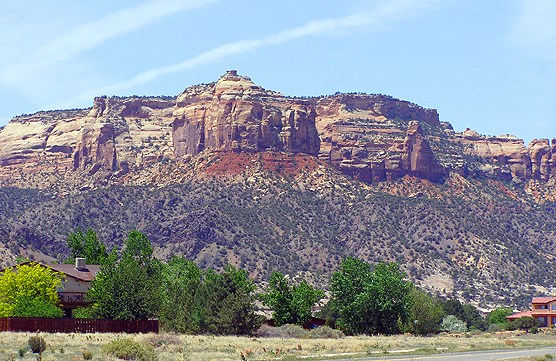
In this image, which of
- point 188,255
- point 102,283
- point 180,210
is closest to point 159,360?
point 102,283

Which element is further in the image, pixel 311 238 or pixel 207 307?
pixel 311 238

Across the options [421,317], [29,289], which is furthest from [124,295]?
[421,317]

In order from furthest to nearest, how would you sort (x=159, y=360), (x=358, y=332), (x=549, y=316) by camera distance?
1. (x=549, y=316)
2. (x=358, y=332)
3. (x=159, y=360)

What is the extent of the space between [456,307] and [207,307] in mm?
63204

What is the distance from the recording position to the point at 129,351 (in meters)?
62.2

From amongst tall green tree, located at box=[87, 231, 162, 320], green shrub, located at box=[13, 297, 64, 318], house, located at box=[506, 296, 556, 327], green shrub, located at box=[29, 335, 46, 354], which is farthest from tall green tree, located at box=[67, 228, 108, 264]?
green shrub, located at box=[29, 335, 46, 354]

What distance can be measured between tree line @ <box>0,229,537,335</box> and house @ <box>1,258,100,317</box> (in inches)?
82.5

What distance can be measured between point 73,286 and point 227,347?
32.6 meters

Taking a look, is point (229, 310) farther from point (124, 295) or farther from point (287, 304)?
point (287, 304)

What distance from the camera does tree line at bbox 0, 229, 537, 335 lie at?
301 ft

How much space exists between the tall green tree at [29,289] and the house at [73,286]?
3807 mm

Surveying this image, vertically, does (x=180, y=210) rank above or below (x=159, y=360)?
above

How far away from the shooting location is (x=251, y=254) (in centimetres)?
18100

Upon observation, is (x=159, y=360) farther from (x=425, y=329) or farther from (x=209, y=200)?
(x=209, y=200)
